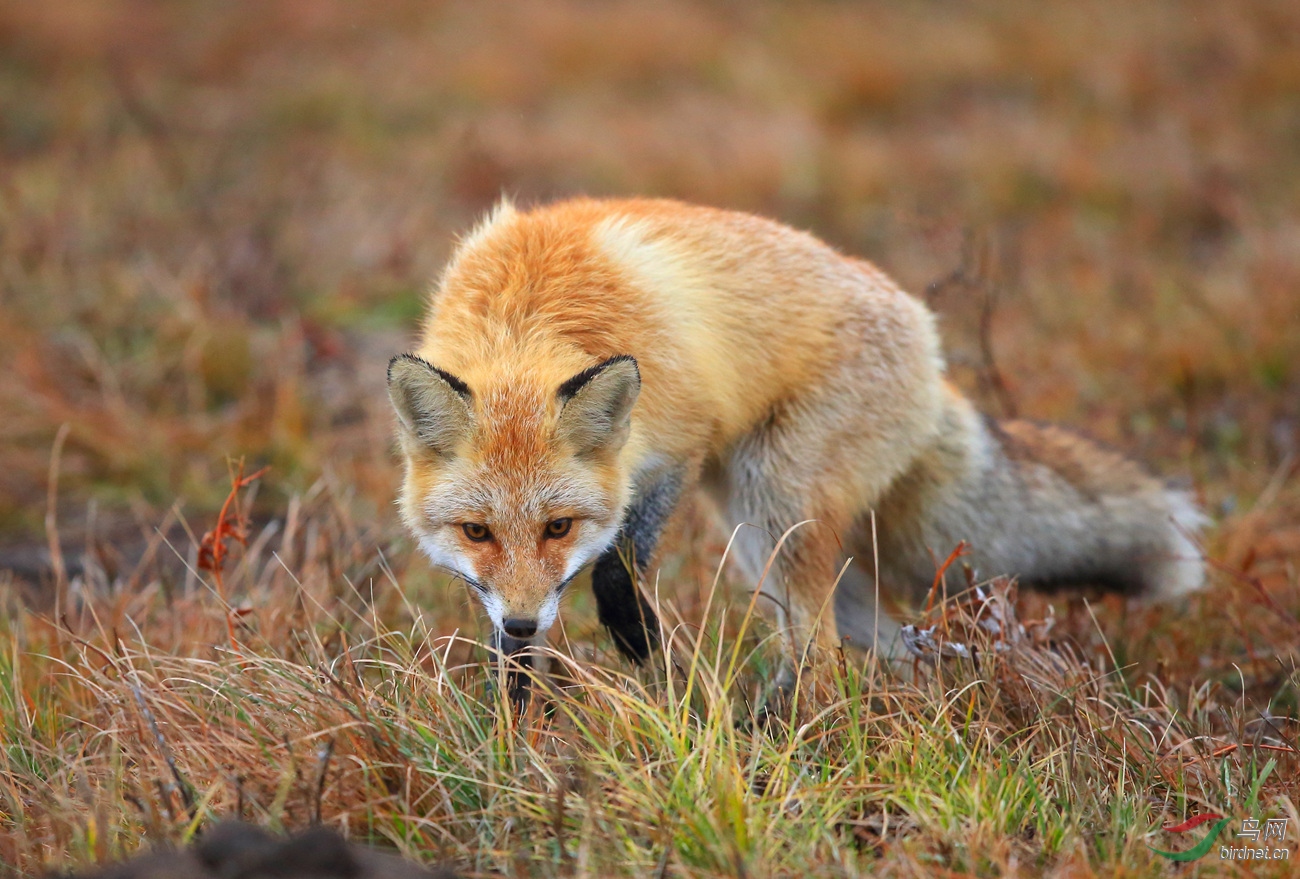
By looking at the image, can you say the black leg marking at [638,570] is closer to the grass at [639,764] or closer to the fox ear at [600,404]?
the grass at [639,764]

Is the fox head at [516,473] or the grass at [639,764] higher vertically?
the fox head at [516,473]

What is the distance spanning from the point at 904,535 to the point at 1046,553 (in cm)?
56

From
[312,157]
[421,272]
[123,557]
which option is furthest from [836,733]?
[312,157]

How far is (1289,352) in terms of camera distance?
252 inches

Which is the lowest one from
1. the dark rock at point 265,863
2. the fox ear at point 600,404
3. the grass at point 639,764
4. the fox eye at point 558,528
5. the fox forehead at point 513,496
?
the grass at point 639,764

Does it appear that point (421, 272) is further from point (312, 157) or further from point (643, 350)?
point (643, 350)

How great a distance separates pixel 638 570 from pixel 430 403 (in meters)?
0.97

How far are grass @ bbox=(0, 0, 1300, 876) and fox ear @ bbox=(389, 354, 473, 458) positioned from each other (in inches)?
24.1

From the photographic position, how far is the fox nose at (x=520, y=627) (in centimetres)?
294

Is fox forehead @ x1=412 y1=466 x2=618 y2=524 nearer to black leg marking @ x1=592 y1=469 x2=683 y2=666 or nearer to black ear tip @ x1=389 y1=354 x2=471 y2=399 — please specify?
black ear tip @ x1=389 y1=354 x2=471 y2=399

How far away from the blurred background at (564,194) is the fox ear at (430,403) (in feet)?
4.60

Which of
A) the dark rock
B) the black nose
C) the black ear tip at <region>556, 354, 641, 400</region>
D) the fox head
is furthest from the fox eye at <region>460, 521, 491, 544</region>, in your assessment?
the dark rock

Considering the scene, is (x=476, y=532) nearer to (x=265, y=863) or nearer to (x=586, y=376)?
(x=586, y=376)

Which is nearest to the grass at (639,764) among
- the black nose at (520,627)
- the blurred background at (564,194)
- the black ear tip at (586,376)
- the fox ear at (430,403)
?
the black nose at (520,627)
